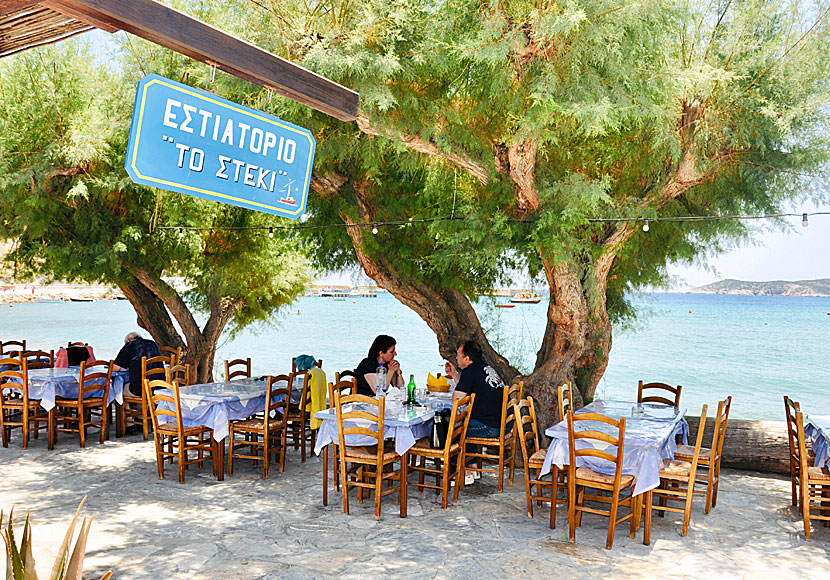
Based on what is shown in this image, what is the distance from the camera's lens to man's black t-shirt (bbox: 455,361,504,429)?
6.71 m

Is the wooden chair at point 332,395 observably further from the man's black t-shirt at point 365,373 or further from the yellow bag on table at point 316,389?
the yellow bag on table at point 316,389

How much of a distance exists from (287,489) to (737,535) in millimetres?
3972

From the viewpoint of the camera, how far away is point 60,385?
28.0 feet

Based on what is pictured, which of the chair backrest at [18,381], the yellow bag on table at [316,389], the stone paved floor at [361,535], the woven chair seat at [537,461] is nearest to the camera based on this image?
the stone paved floor at [361,535]

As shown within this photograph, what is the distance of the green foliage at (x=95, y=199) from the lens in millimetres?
9102

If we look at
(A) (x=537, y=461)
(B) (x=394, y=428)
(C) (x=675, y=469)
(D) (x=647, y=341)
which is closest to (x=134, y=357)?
(B) (x=394, y=428)

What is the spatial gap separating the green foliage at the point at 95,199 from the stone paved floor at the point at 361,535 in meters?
3.90

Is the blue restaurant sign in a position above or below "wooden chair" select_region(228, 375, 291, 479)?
above

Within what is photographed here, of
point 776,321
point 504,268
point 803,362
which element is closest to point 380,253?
point 504,268

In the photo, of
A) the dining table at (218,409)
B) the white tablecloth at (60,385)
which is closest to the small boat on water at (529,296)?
the dining table at (218,409)

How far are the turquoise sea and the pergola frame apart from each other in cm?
752

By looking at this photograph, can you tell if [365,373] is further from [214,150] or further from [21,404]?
[214,150]

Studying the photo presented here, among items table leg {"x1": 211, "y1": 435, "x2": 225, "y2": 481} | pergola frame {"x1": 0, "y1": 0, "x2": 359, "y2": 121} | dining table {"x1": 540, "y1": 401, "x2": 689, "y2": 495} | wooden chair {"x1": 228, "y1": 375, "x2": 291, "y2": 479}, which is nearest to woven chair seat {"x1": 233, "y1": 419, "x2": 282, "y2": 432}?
wooden chair {"x1": 228, "y1": 375, "x2": 291, "y2": 479}

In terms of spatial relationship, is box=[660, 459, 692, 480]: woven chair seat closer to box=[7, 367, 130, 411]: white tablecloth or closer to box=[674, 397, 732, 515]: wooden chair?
box=[674, 397, 732, 515]: wooden chair
